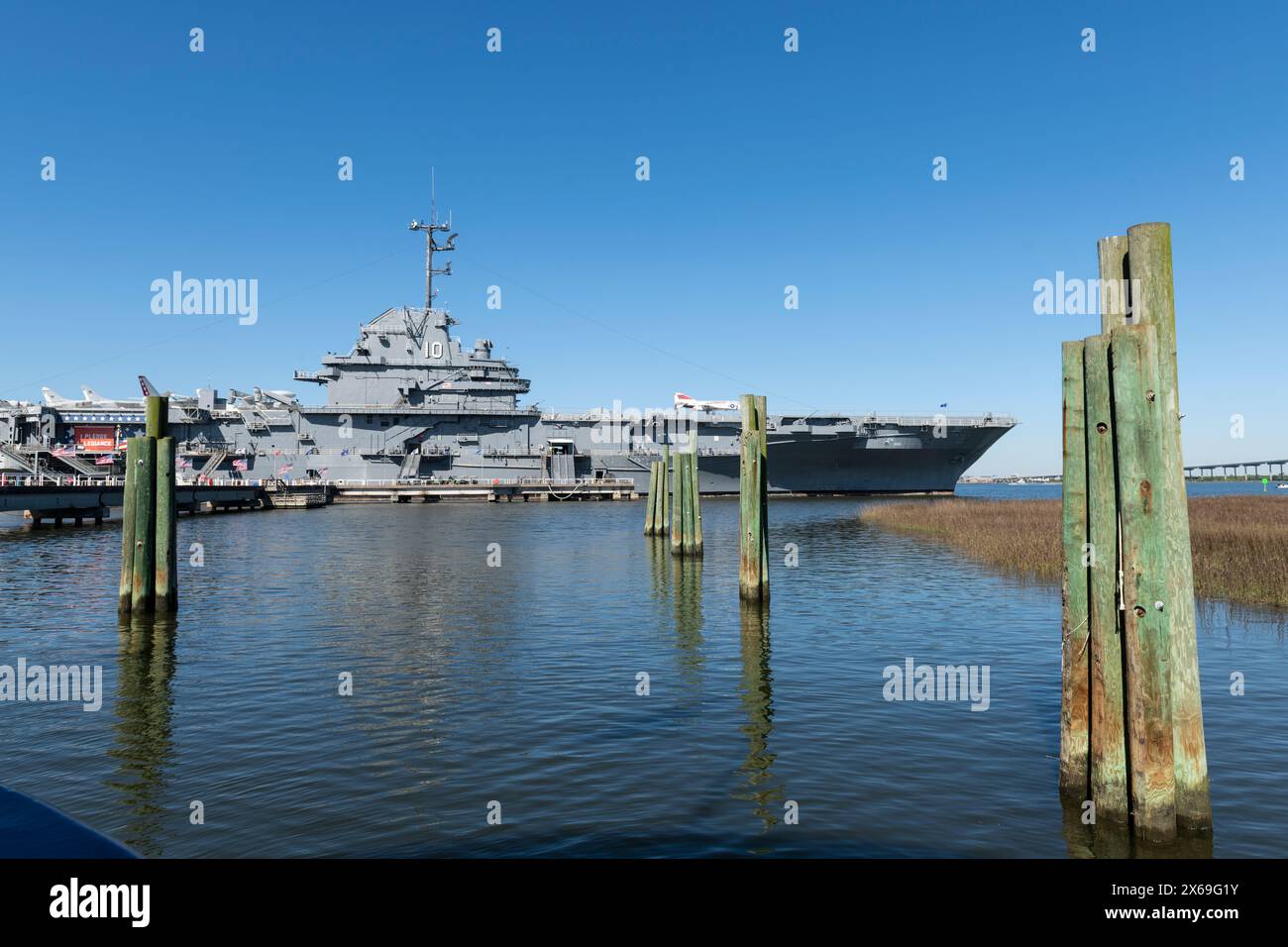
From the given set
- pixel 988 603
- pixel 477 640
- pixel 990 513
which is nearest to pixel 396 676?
pixel 477 640

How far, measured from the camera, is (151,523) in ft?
48.3

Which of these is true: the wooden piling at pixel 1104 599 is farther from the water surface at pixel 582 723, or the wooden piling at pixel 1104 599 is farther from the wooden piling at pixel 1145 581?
the water surface at pixel 582 723

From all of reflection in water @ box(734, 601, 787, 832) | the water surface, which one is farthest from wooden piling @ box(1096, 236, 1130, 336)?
reflection in water @ box(734, 601, 787, 832)

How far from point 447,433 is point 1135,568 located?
6805cm

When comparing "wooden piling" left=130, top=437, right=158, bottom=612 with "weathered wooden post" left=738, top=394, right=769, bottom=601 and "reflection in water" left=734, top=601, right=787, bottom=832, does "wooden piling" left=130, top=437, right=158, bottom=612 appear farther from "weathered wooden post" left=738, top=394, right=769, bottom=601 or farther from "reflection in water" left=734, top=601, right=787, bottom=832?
"reflection in water" left=734, top=601, right=787, bottom=832

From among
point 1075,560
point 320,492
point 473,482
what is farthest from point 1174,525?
point 473,482

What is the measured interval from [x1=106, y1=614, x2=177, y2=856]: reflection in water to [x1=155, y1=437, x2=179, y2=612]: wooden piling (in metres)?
0.78

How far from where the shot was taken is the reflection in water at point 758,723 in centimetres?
662

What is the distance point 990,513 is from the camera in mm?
36188

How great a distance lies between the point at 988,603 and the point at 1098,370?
11794mm

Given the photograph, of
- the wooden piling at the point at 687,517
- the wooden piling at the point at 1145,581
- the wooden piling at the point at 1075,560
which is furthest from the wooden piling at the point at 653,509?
the wooden piling at the point at 1145,581
